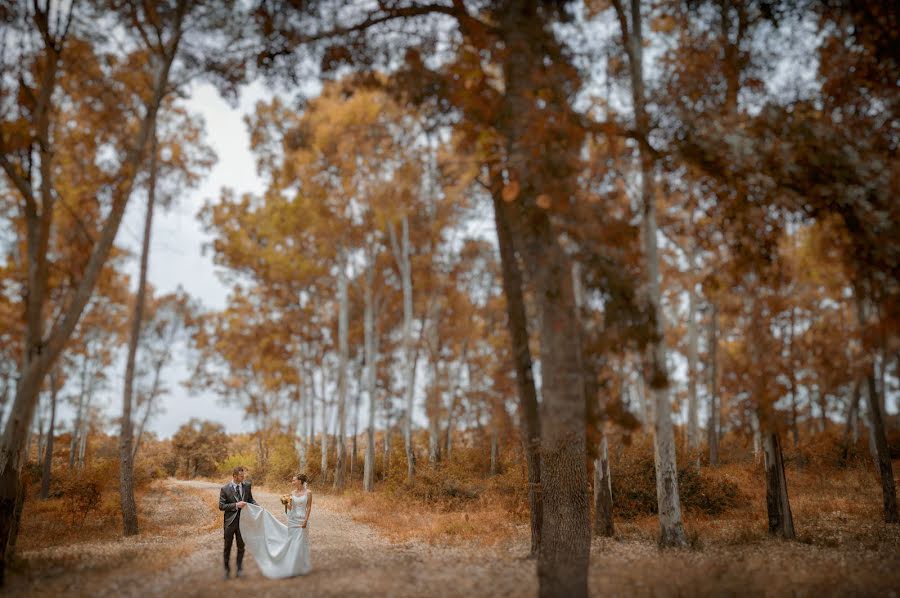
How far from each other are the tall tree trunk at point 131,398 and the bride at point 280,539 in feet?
15.5

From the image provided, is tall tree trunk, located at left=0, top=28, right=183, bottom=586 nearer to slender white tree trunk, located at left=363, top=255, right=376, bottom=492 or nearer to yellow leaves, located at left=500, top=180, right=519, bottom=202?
yellow leaves, located at left=500, top=180, right=519, bottom=202

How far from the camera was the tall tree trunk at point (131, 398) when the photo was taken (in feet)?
35.1

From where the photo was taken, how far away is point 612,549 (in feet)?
27.9

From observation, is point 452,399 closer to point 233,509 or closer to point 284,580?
point 233,509

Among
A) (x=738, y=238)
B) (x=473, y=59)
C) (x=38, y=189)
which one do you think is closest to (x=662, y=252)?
(x=738, y=238)

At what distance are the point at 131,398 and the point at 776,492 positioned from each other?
12759mm

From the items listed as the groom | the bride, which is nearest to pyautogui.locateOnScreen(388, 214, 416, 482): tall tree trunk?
the bride

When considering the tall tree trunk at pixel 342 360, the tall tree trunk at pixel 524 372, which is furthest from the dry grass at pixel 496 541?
the tall tree trunk at pixel 342 360

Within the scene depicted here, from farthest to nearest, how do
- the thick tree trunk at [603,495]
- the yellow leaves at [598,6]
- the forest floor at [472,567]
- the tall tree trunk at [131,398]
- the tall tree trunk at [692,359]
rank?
the tall tree trunk at [692,359] < the tall tree trunk at [131,398] < the thick tree trunk at [603,495] < the yellow leaves at [598,6] < the forest floor at [472,567]

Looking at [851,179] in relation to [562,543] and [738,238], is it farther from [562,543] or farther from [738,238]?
[562,543]

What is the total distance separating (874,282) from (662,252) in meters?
13.1

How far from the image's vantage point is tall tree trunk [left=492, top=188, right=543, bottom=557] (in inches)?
A: 298

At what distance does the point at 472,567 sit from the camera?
735 cm

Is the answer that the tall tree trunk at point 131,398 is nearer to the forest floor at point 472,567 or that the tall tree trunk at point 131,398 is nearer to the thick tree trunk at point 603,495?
the forest floor at point 472,567
